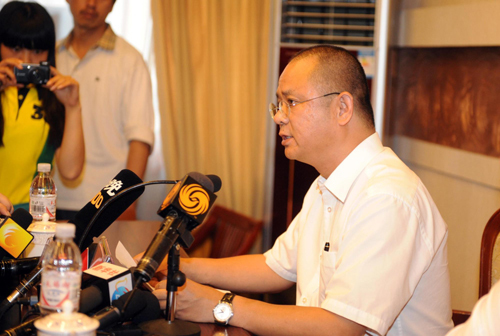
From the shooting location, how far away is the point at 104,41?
345 centimetres

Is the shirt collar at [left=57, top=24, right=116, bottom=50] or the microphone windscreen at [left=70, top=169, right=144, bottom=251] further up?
the shirt collar at [left=57, top=24, right=116, bottom=50]

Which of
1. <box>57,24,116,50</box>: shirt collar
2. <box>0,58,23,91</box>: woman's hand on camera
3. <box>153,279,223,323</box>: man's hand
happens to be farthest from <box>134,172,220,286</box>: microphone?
<box>57,24,116,50</box>: shirt collar

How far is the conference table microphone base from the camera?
4.23ft

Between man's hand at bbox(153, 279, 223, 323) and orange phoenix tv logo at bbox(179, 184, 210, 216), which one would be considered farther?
man's hand at bbox(153, 279, 223, 323)

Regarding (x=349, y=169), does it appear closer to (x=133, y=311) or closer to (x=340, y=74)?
(x=340, y=74)

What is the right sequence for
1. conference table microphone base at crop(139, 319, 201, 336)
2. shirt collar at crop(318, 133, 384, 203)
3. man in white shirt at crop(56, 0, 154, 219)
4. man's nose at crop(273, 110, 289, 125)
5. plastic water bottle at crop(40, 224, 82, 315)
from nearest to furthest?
plastic water bottle at crop(40, 224, 82, 315) < conference table microphone base at crop(139, 319, 201, 336) < shirt collar at crop(318, 133, 384, 203) < man's nose at crop(273, 110, 289, 125) < man in white shirt at crop(56, 0, 154, 219)

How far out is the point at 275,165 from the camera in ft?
11.4

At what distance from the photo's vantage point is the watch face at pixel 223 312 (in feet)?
4.74

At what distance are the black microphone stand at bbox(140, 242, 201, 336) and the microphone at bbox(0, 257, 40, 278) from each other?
36 cm

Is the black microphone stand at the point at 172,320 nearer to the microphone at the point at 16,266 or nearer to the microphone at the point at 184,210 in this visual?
the microphone at the point at 184,210

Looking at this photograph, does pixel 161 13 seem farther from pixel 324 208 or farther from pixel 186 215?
pixel 186 215

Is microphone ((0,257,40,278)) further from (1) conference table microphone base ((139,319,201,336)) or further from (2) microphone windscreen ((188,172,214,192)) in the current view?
(2) microphone windscreen ((188,172,214,192))

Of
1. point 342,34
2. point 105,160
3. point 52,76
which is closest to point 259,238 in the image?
point 105,160

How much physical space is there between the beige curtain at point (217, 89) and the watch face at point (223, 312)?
2391 mm
